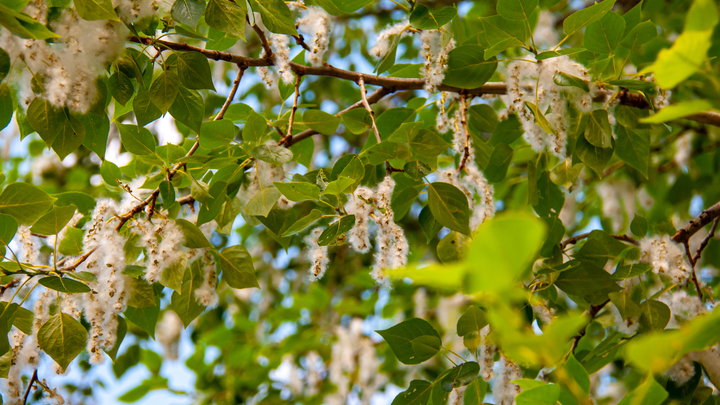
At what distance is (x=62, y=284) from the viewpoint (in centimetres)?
82

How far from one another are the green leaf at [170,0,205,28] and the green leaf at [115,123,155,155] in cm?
25

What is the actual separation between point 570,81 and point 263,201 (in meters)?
0.64

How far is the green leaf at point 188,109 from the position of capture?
968 millimetres

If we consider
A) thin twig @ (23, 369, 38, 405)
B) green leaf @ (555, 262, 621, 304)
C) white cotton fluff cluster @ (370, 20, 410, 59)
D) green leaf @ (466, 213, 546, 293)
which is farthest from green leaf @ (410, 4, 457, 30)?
thin twig @ (23, 369, 38, 405)

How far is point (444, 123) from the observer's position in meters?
1.11

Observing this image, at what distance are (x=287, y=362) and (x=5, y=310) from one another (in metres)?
2.02

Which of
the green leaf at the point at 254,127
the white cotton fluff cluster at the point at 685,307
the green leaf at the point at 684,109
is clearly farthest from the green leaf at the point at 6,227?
the white cotton fluff cluster at the point at 685,307

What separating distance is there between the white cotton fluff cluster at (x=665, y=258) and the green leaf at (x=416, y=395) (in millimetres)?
540

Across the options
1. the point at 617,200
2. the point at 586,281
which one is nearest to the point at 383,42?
the point at 586,281

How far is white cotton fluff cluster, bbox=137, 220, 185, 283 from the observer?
0.89m

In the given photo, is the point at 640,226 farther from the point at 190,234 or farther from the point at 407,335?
the point at 190,234

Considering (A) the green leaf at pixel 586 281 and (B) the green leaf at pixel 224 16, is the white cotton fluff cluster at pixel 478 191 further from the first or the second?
(B) the green leaf at pixel 224 16

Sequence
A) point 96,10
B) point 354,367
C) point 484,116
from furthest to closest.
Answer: point 354,367
point 484,116
point 96,10

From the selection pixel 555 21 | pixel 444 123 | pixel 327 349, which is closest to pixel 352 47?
pixel 555 21
